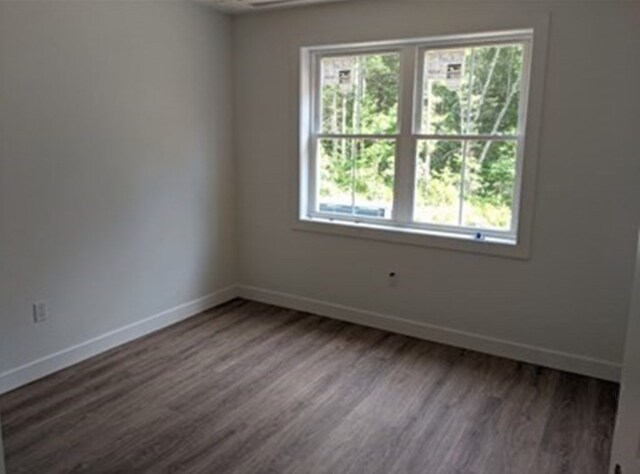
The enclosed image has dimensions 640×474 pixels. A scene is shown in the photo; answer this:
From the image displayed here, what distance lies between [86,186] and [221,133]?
1381mm

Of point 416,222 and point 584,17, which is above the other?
point 584,17

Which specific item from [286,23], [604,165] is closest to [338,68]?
[286,23]

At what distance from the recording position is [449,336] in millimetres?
3803

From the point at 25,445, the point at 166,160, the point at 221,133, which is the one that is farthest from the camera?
the point at 221,133

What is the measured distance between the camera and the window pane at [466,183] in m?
3.56

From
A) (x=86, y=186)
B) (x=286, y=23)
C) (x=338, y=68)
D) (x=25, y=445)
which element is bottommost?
(x=25, y=445)

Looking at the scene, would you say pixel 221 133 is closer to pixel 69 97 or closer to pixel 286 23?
pixel 286 23

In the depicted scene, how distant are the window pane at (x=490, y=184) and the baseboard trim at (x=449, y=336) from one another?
31.9 inches

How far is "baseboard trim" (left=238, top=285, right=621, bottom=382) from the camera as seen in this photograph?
10.9ft

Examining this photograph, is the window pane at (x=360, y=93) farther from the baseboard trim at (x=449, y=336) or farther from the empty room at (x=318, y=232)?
the baseboard trim at (x=449, y=336)

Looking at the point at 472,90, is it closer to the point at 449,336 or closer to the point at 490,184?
the point at 490,184

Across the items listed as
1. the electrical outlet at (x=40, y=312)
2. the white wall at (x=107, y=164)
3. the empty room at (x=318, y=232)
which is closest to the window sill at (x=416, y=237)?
the empty room at (x=318, y=232)

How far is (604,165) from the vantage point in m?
3.12

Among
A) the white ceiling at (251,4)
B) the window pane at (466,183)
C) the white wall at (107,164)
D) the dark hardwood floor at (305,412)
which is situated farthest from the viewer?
the white ceiling at (251,4)
